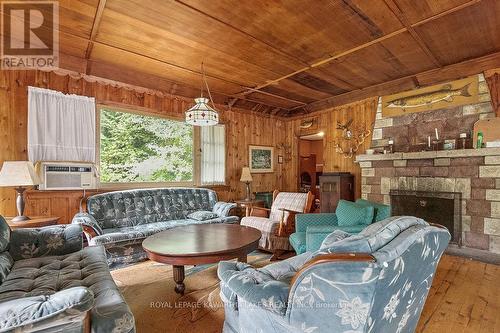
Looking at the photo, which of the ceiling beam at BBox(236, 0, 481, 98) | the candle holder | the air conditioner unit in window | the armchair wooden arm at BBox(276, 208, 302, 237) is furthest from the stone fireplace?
the air conditioner unit in window

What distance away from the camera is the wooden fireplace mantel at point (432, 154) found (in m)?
3.39

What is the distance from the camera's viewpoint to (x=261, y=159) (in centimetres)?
600

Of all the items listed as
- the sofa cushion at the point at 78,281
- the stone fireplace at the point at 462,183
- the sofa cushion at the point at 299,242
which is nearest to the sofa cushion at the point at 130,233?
the sofa cushion at the point at 78,281

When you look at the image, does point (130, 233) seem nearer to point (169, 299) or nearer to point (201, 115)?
point (169, 299)

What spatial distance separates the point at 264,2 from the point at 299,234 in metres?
2.41

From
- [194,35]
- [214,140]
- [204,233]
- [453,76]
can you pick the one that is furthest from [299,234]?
[453,76]

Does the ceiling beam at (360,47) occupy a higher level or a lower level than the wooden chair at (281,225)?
higher

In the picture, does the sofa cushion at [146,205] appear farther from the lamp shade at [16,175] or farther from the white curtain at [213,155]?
the lamp shade at [16,175]

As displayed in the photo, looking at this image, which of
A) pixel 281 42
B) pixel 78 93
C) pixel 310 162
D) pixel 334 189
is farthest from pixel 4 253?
pixel 310 162

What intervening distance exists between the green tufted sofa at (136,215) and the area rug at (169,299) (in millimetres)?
259

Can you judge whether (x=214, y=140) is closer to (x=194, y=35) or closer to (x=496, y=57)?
(x=194, y=35)

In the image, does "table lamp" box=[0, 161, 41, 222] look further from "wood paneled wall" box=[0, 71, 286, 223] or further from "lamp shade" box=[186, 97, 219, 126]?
"lamp shade" box=[186, 97, 219, 126]

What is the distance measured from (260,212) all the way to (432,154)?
2814 millimetres

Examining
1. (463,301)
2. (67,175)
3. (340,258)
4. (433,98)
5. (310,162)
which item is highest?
(433,98)
